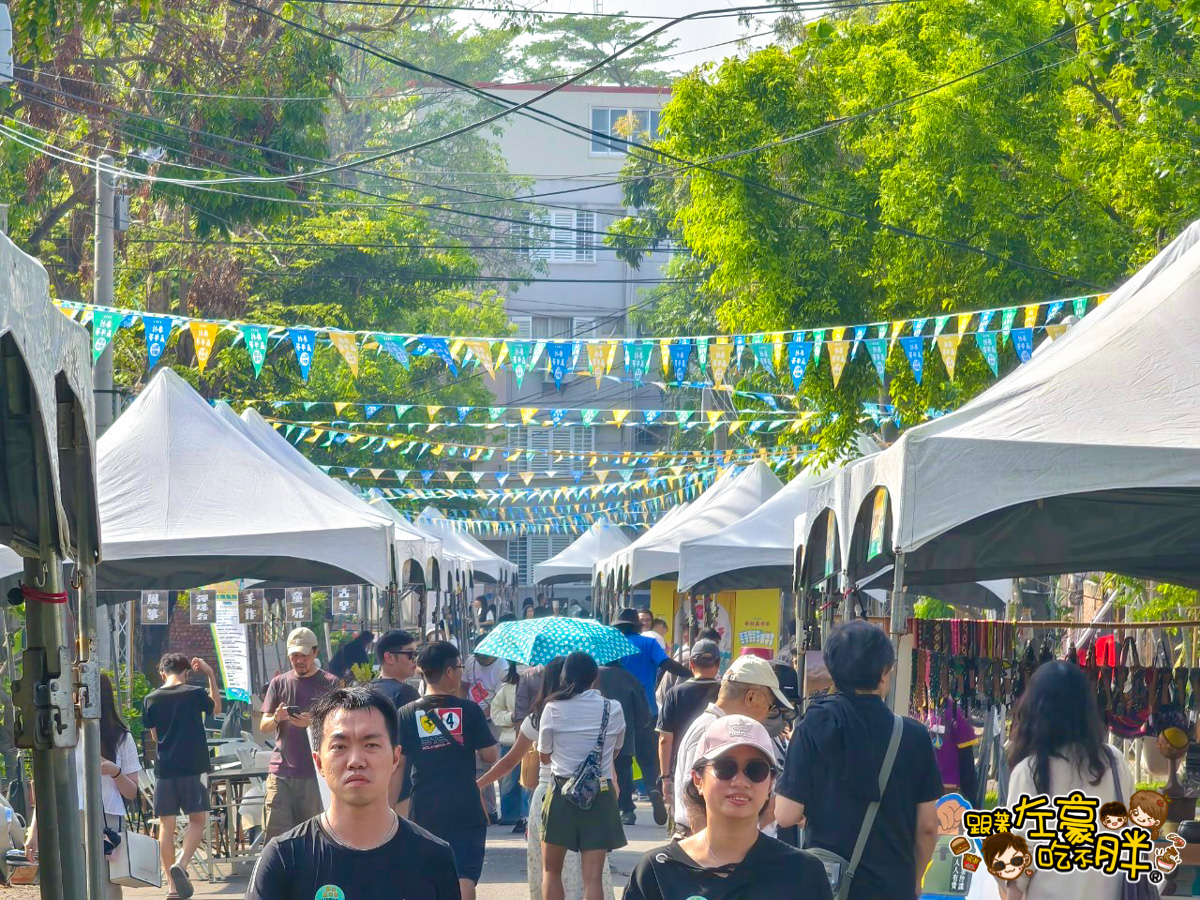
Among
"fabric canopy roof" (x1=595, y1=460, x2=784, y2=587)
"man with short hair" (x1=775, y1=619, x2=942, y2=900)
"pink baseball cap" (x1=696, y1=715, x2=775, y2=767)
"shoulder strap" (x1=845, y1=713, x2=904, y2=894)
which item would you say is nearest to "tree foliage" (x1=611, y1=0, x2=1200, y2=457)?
"fabric canopy roof" (x1=595, y1=460, x2=784, y2=587)

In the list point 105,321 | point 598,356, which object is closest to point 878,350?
point 598,356

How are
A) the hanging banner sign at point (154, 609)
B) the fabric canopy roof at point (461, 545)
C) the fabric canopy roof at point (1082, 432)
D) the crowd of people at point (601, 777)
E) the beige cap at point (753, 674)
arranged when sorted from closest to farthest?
1. the crowd of people at point (601, 777)
2. the fabric canopy roof at point (1082, 432)
3. the beige cap at point (753, 674)
4. the hanging banner sign at point (154, 609)
5. the fabric canopy roof at point (461, 545)

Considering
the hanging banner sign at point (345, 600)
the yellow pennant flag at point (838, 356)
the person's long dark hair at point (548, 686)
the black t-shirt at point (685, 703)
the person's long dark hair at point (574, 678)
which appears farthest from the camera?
the hanging banner sign at point (345, 600)

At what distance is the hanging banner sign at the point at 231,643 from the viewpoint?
16.7 meters

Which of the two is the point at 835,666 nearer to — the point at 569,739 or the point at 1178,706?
the point at 569,739

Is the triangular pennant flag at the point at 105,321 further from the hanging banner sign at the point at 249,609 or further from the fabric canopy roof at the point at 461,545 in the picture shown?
the fabric canopy roof at the point at 461,545

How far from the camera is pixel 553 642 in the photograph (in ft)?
37.4

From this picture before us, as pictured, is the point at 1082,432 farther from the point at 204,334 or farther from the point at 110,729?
the point at 204,334

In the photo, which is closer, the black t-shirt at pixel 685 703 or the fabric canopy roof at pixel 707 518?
the black t-shirt at pixel 685 703

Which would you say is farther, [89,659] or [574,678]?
[574,678]

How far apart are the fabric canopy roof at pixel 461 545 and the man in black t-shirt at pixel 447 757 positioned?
86.8ft

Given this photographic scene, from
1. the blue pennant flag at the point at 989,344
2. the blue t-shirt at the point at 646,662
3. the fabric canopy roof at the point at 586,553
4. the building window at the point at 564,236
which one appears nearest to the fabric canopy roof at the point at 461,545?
the fabric canopy roof at the point at 586,553

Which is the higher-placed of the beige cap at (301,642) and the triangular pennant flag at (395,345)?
the triangular pennant flag at (395,345)

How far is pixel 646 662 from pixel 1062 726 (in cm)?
973
